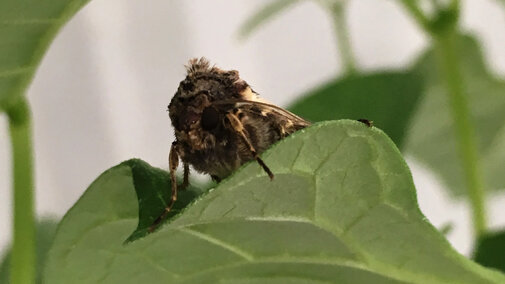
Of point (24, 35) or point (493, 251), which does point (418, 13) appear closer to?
point (493, 251)

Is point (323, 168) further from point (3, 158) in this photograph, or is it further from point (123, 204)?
point (3, 158)

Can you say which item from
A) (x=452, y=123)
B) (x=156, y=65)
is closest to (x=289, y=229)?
(x=452, y=123)

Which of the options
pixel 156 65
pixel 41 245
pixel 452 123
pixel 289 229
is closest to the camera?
pixel 289 229

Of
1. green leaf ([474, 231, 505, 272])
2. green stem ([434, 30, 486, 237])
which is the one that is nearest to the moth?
green leaf ([474, 231, 505, 272])

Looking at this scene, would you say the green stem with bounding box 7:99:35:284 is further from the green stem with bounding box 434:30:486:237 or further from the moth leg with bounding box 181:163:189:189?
the green stem with bounding box 434:30:486:237

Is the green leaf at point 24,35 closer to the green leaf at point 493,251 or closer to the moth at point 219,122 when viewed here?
the moth at point 219,122

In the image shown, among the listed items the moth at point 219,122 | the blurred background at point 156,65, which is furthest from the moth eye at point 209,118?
the blurred background at point 156,65

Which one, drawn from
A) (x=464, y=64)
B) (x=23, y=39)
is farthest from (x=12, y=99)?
(x=464, y=64)
